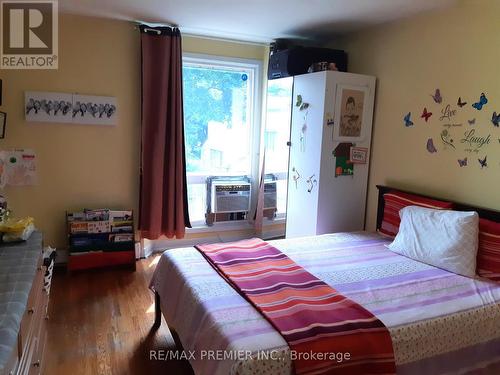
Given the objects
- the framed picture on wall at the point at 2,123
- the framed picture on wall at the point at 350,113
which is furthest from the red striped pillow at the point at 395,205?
the framed picture on wall at the point at 2,123

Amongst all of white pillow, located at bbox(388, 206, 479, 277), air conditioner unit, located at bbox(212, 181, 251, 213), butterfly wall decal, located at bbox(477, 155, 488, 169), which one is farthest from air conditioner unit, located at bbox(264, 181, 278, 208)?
butterfly wall decal, located at bbox(477, 155, 488, 169)

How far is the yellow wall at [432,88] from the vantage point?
2.43 metres

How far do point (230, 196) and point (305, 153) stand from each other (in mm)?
1164

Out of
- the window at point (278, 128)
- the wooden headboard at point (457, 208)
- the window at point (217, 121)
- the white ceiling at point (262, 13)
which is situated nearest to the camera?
the wooden headboard at point (457, 208)

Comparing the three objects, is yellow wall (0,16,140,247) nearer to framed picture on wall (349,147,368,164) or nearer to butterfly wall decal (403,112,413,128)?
framed picture on wall (349,147,368,164)

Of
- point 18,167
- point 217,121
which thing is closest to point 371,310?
point 217,121

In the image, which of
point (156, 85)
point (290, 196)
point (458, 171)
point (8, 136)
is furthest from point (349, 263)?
point (8, 136)

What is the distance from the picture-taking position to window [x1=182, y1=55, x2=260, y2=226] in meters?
3.96

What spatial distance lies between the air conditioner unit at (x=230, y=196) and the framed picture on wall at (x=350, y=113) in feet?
4.59

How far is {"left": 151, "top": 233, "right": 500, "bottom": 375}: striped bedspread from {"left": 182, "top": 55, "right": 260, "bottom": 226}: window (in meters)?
1.75

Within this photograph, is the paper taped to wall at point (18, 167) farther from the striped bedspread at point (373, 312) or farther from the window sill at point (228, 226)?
the striped bedspread at point (373, 312)

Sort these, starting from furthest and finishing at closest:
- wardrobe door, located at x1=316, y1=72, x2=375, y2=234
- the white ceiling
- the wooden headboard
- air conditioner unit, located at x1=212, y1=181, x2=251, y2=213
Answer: air conditioner unit, located at x1=212, y1=181, x2=251, y2=213
wardrobe door, located at x1=316, y1=72, x2=375, y2=234
the white ceiling
the wooden headboard

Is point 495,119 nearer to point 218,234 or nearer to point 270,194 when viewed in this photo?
point 270,194

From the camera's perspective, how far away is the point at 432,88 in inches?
110
